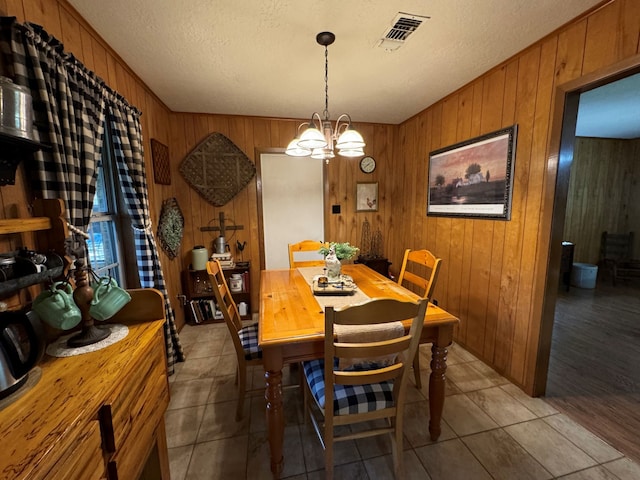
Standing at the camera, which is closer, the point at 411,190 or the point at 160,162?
the point at 160,162

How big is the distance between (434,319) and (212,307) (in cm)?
253

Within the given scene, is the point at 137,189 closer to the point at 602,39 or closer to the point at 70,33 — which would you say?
the point at 70,33

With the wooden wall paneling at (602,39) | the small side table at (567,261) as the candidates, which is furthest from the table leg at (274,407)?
the small side table at (567,261)

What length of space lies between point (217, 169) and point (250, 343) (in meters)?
2.15

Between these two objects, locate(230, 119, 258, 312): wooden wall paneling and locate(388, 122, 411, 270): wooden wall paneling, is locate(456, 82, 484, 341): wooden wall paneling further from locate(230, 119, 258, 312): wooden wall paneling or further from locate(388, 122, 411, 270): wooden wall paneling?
locate(230, 119, 258, 312): wooden wall paneling

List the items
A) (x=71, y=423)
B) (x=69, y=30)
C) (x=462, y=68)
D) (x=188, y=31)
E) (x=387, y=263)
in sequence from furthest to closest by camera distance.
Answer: (x=387, y=263)
(x=462, y=68)
(x=188, y=31)
(x=69, y=30)
(x=71, y=423)

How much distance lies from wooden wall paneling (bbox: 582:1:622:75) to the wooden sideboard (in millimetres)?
2553

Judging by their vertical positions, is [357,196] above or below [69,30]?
below

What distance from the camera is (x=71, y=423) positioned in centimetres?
65

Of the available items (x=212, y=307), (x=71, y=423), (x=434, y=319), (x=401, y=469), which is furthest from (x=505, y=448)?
(x=212, y=307)

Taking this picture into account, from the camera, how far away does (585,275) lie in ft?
13.7

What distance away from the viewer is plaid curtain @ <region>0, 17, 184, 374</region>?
1.12 m

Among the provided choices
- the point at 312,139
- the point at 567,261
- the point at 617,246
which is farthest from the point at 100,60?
the point at 617,246

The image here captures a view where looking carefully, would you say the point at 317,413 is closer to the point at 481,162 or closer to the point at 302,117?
the point at 481,162
